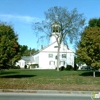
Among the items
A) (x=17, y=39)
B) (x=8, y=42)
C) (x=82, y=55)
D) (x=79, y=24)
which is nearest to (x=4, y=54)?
(x=8, y=42)

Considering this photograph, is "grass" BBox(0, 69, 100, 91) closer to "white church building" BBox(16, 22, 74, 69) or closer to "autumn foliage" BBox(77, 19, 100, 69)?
"autumn foliage" BBox(77, 19, 100, 69)

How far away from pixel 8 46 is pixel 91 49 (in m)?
9.77

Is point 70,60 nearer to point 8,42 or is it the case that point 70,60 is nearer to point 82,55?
point 82,55

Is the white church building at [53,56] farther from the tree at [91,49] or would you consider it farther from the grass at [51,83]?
the grass at [51,83]

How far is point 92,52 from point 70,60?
169ft

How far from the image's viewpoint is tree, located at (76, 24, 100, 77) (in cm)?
2970

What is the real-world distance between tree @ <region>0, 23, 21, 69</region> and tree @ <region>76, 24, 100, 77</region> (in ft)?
25.5

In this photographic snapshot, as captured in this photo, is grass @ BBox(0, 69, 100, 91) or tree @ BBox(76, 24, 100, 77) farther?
tree @ BBox(76, 24, 100, 77)

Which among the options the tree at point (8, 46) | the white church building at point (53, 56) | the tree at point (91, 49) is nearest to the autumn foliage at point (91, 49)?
the tree at point (91, 49)

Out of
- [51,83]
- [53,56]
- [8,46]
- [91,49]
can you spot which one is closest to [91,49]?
[91,49]

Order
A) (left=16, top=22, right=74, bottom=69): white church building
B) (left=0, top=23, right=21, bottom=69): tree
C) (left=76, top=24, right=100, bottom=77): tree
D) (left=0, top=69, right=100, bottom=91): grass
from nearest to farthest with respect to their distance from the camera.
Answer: (left=0, top=69, right=100, bottom=91): grass
(left=0, top=23, right=21, bottom=69): tree
(left=76, top=24, right=100, bottom=77): tree
(left=16, top=22, right=74, bottom=69): white church building

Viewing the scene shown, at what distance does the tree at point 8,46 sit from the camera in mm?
25656

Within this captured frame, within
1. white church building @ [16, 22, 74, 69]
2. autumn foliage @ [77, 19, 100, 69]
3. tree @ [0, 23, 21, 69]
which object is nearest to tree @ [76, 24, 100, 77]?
autumn foliage @ [77, 19, 100, 69]

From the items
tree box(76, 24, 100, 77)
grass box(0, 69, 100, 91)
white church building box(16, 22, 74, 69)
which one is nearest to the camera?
grass box(0, 69, 100, 91)
